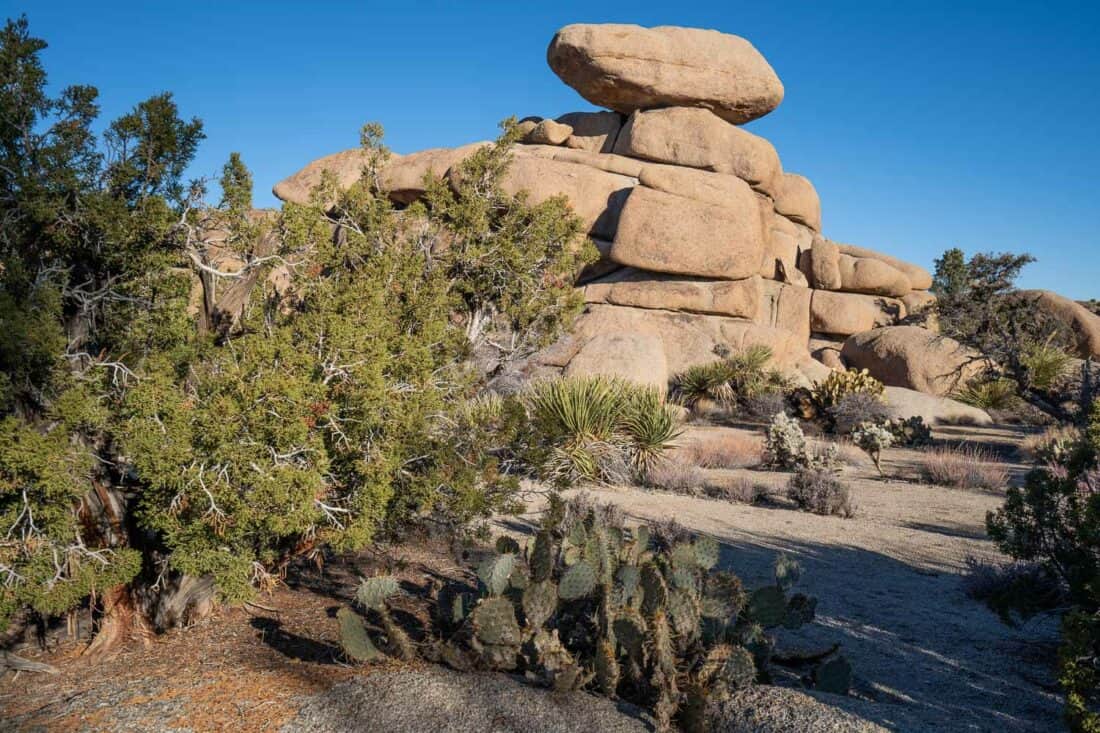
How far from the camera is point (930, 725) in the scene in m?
3.67

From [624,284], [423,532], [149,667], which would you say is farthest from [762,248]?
[149,667]

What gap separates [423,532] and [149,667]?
2027 mm

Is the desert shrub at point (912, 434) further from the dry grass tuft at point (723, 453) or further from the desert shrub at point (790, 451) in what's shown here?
the desert shrub at point (790, 451)

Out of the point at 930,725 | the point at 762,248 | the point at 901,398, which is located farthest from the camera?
the point at 762,248

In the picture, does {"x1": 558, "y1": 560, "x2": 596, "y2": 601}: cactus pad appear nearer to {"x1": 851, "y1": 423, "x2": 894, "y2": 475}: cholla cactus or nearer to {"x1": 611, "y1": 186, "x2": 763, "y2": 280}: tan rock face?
{"x1": 851, "y1": 423, "x2": 894, "y2": 475}: cholla cactus

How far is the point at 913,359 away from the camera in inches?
1014

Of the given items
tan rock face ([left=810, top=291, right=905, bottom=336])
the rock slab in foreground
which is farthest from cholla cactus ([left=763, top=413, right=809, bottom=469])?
tan rock face ([left=810, top=291, right=905, bottom=336])

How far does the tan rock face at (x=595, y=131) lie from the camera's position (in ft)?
99.5

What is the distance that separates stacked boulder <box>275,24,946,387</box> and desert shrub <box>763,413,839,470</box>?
10.8m

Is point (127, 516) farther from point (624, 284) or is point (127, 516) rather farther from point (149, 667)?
point (624, 284)

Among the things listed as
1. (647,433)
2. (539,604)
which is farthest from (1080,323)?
(539,604)

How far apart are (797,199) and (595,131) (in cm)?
902

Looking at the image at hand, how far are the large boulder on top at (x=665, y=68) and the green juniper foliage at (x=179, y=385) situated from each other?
83.1 feet

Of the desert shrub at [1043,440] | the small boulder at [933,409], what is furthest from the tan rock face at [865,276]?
the desert shrub at [1043,440]
